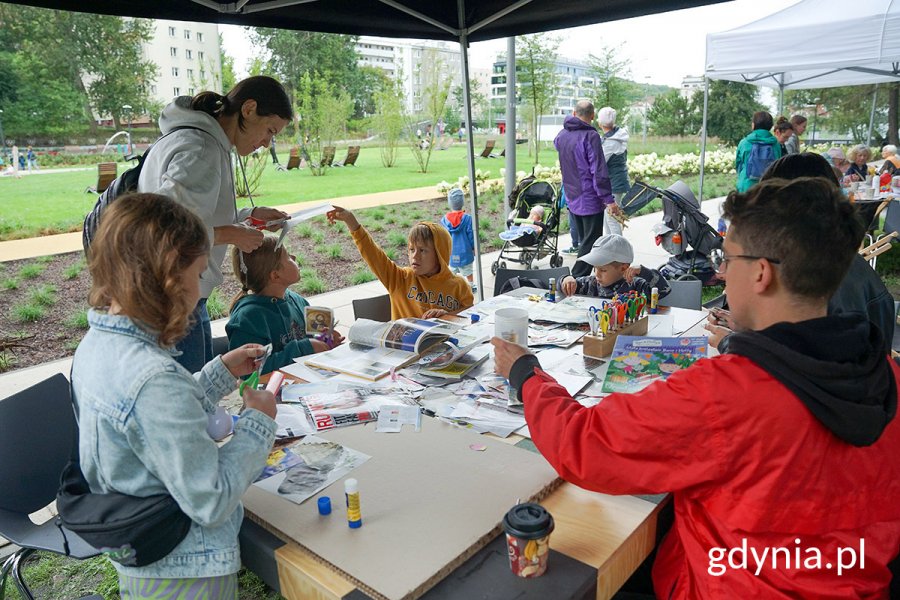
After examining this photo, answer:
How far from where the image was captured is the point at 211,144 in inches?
96.4

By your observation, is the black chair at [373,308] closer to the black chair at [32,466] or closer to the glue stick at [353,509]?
the black chair at [32,466]

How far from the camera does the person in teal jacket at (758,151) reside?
7461 mm

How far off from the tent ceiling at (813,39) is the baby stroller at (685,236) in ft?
6.55

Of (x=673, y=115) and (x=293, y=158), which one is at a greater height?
(x=673, y=115)

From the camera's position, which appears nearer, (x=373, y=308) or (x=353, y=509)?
(x=353, y=509)

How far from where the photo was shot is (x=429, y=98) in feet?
39.3

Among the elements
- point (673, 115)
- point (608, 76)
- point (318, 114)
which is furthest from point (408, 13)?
point (673, 115)

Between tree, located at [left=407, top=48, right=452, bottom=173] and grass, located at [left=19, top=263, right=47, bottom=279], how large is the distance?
23.8ft

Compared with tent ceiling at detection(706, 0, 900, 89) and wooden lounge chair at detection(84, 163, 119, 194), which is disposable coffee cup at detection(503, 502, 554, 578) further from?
wooden lounge chair at detection(84, 163, 119, 194)

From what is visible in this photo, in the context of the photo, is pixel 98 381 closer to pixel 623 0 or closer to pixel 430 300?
pixel 430 300

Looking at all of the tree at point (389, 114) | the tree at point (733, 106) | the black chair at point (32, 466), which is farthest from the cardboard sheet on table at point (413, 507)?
the tree at point (733, 106)

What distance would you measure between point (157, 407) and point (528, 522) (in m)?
0.74

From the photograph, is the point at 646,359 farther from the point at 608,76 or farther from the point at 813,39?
the point at 608,76

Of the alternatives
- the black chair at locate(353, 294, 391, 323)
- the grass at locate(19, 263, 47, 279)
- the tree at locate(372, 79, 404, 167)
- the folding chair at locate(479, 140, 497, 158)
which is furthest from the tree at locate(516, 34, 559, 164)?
the black chair at locate(353, 294, 391, 323)
